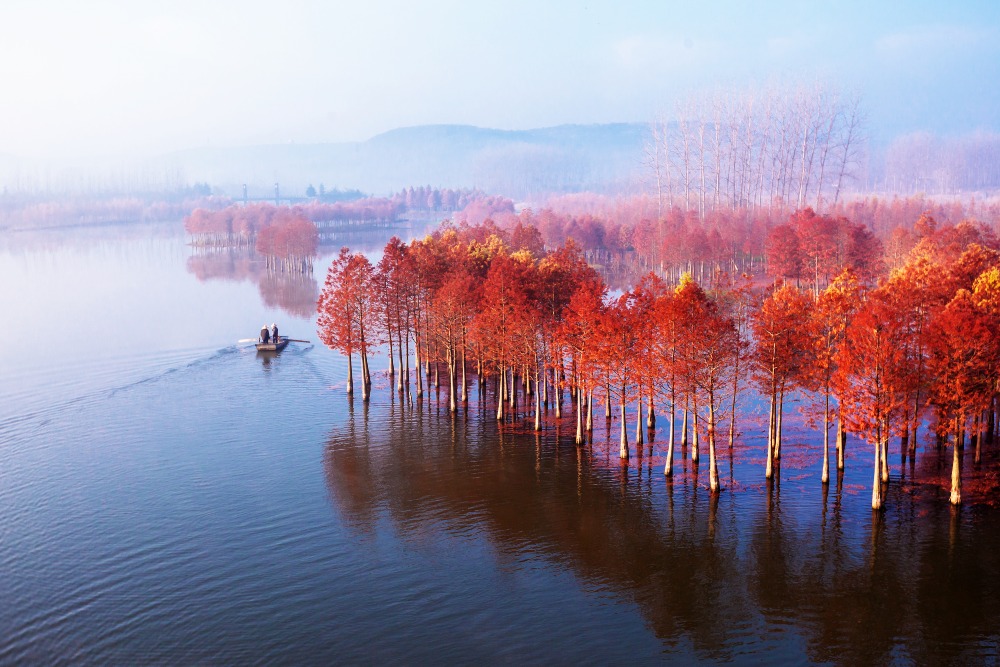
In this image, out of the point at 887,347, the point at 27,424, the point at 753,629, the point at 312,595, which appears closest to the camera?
the point at 753,629

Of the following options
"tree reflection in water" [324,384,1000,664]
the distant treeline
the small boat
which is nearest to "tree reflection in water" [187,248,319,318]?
the small boat

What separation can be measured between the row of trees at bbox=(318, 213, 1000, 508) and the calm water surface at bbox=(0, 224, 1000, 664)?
11.8 feet

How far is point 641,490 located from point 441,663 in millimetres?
22190

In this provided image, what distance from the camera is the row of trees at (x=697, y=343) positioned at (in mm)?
50156

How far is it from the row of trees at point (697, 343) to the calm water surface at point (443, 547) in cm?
358

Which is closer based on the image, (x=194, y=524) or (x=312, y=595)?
(x=312, y=595)

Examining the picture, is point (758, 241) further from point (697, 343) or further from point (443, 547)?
point (443, 547)

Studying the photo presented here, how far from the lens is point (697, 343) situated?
55.1m

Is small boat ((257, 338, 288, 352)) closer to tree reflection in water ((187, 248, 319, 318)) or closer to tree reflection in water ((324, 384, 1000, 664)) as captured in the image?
tree reflection in water ((187, 248, 319, 318))

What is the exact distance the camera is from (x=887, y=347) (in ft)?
163

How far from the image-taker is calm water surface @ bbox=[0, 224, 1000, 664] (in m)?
37.4

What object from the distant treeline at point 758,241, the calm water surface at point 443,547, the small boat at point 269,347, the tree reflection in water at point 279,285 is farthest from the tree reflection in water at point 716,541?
the tree reflection in water at point 279,285

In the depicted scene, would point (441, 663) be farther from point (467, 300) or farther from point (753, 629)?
point (467, 300)

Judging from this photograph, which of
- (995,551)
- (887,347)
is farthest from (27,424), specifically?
(995,551)
